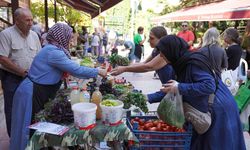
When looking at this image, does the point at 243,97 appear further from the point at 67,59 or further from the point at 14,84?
the point at 14,84

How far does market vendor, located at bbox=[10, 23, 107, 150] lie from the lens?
2.90 metres

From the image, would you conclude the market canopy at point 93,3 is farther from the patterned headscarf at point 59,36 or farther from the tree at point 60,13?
the patterned headscarf at point 59,36

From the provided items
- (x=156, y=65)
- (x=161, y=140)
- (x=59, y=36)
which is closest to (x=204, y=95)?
(x=161, y=140)

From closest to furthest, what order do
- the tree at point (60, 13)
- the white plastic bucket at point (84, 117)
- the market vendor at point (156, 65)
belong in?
the white plastic bucket at point (84, 117)
the market vendor at point (156, 65)
the tree at point (60, 13)

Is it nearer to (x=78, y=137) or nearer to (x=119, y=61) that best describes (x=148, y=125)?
(x=78, y=137)

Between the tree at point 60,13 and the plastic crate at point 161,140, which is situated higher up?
the tree at point 60,13

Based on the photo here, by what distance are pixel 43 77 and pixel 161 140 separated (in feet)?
4.33

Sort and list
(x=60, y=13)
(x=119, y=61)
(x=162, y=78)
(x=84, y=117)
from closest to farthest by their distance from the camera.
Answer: (x=84, y=117)
(x=162, y=78)
(x=119, y=61)
(x=60, y=13)

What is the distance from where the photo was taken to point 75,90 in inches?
112

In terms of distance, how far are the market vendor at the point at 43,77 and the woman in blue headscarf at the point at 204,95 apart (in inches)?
34.7

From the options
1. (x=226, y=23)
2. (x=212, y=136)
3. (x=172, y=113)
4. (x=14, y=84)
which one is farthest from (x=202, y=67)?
(x=226, y=23)

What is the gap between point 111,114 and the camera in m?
2.49

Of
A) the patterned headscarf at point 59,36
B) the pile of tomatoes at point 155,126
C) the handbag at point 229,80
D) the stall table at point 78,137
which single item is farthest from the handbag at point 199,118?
the handbag at point 229,80

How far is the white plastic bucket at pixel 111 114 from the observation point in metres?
2.47
